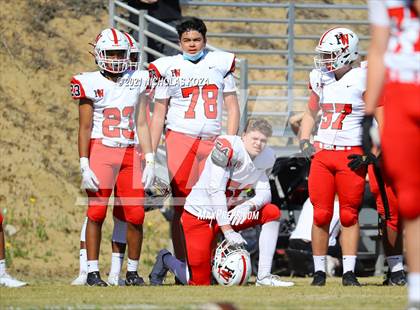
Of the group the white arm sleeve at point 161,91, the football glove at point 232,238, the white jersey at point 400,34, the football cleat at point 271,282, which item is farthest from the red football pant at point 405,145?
the white arm sleeve at point 161,91

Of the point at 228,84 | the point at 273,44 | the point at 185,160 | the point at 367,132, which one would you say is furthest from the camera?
the point at 273,44

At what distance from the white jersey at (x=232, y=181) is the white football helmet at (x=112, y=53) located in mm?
933

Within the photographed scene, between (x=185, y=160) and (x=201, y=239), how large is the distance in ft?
2.30

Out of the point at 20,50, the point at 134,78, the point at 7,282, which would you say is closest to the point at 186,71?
the point at 134,78

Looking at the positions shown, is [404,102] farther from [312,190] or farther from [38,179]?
[38,179]

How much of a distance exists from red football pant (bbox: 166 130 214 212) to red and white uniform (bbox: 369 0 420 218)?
3.89 metres

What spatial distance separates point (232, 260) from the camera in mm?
9180

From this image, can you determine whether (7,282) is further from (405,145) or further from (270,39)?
(270,39)

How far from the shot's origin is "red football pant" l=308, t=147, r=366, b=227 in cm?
917

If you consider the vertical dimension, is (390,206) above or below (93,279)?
above

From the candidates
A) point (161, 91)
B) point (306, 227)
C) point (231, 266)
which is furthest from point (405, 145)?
point (306, 227)

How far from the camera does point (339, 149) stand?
365 inches

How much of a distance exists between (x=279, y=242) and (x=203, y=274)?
9.99 ft

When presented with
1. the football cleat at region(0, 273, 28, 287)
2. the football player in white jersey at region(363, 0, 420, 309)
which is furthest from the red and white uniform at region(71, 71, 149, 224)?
the football player in white jersey at region(363, 0, 420, 309)
